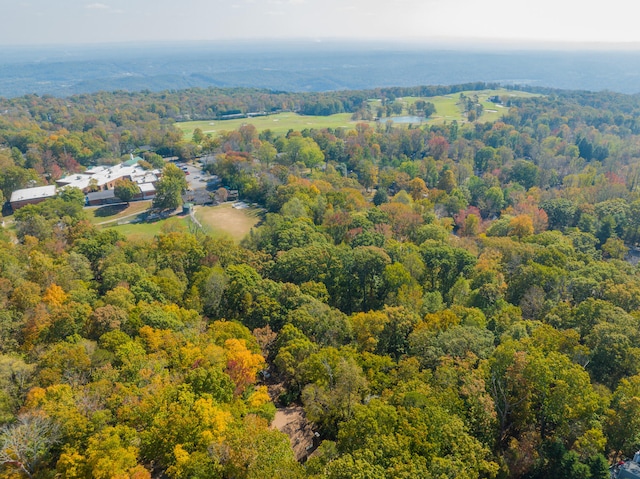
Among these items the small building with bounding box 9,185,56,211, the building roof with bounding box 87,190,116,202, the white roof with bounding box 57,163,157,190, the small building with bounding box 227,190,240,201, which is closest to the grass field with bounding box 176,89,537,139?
the white roof with bounding box 57,163,157,190

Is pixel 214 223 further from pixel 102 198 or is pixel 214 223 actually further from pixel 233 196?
pixel 102 198

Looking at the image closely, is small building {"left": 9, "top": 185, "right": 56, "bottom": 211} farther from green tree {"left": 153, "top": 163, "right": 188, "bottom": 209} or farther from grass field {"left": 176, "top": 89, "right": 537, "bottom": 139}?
grass field {"left": 176, "top": 89, "right": 537, "bottom": 139}

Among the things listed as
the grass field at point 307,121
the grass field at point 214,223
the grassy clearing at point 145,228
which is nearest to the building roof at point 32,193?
the grass field at point 214,223

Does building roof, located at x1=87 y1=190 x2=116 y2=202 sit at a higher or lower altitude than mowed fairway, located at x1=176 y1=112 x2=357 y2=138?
lower

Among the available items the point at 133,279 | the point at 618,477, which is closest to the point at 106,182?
the point at 133,279

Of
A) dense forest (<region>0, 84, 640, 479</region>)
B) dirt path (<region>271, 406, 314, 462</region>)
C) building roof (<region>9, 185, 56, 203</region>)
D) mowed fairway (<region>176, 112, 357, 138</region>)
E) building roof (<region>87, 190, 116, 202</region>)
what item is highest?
mowed fairway (<region>176, 112, 357, 138</region>)

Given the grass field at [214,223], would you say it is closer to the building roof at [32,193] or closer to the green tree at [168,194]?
the green tree at [168,194]
